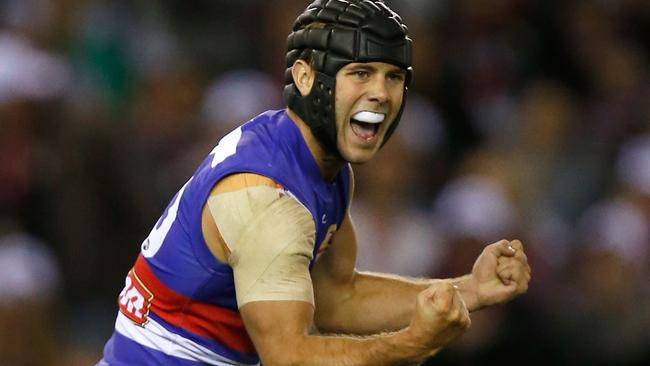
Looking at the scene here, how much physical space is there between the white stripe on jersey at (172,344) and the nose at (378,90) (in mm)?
1152

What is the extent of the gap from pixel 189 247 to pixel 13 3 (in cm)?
657

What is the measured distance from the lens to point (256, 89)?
1062cm

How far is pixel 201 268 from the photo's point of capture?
516cm

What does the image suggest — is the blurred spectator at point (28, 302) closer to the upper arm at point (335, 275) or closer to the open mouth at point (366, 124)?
the upper arm at point (335, 275)

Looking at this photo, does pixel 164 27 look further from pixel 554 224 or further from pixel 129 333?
pixel 129 333

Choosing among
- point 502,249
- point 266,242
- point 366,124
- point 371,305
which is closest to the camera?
point 266,242

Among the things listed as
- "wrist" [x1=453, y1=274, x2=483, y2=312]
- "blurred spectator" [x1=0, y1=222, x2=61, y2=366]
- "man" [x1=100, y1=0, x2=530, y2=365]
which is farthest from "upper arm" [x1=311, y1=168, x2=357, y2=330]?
"blurred spectator" [x1=0, y1=222, x2=61, y2=366]

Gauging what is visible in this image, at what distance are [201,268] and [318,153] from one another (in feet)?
2.03

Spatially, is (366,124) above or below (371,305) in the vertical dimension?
above

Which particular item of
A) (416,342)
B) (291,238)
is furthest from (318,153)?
(416,342)

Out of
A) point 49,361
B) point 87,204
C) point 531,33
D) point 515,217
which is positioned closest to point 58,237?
point 87,204

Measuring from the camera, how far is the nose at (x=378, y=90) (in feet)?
16.8

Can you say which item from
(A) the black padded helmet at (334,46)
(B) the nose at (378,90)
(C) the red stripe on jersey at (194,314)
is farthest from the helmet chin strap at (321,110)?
(C) the red stripe on jersey at (194,314)

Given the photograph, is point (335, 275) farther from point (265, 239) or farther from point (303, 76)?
point (265, 239)
